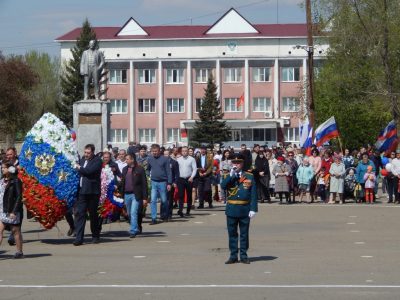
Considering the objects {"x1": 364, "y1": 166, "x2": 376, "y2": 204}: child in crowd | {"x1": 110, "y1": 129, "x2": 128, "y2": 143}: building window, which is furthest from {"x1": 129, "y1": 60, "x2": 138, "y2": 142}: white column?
{"x1": 364, "y1": 166, "x2": 376, "y2": 204}: child in crowd

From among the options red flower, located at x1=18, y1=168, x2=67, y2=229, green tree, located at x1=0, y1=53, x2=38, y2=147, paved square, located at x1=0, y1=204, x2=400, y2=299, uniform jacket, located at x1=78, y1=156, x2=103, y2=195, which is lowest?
paved square, located at x1=0, y1=204, x2=400, y2=299

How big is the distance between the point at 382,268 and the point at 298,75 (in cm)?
8862

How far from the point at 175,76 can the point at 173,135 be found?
6.34m

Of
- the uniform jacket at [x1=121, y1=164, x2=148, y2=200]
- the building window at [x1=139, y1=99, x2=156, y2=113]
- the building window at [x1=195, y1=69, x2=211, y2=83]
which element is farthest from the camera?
the building window at [x1=139, y1=99, x2=156, y2=113]

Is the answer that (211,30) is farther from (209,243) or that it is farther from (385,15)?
(209,243)

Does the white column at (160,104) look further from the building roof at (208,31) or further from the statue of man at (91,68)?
the statue of man at (91,68)

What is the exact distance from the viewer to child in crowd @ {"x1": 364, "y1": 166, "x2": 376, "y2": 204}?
103ft

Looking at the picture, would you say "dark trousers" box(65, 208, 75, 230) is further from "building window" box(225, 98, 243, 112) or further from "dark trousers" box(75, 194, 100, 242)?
"building window" box(225, 98, 243, 112)

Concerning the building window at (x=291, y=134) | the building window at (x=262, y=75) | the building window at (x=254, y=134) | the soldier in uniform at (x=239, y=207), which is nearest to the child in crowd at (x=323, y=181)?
the soldier in uniform at (x=239, y=207)

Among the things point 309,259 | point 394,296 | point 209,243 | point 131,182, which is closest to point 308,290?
point 394,296

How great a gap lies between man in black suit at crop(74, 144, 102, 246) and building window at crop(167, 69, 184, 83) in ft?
278

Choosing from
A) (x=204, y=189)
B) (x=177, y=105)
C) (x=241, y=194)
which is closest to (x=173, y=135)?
(x=177, y=105)

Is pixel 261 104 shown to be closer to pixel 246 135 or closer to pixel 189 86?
pixel 246 135

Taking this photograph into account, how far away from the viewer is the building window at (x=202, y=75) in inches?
4077
